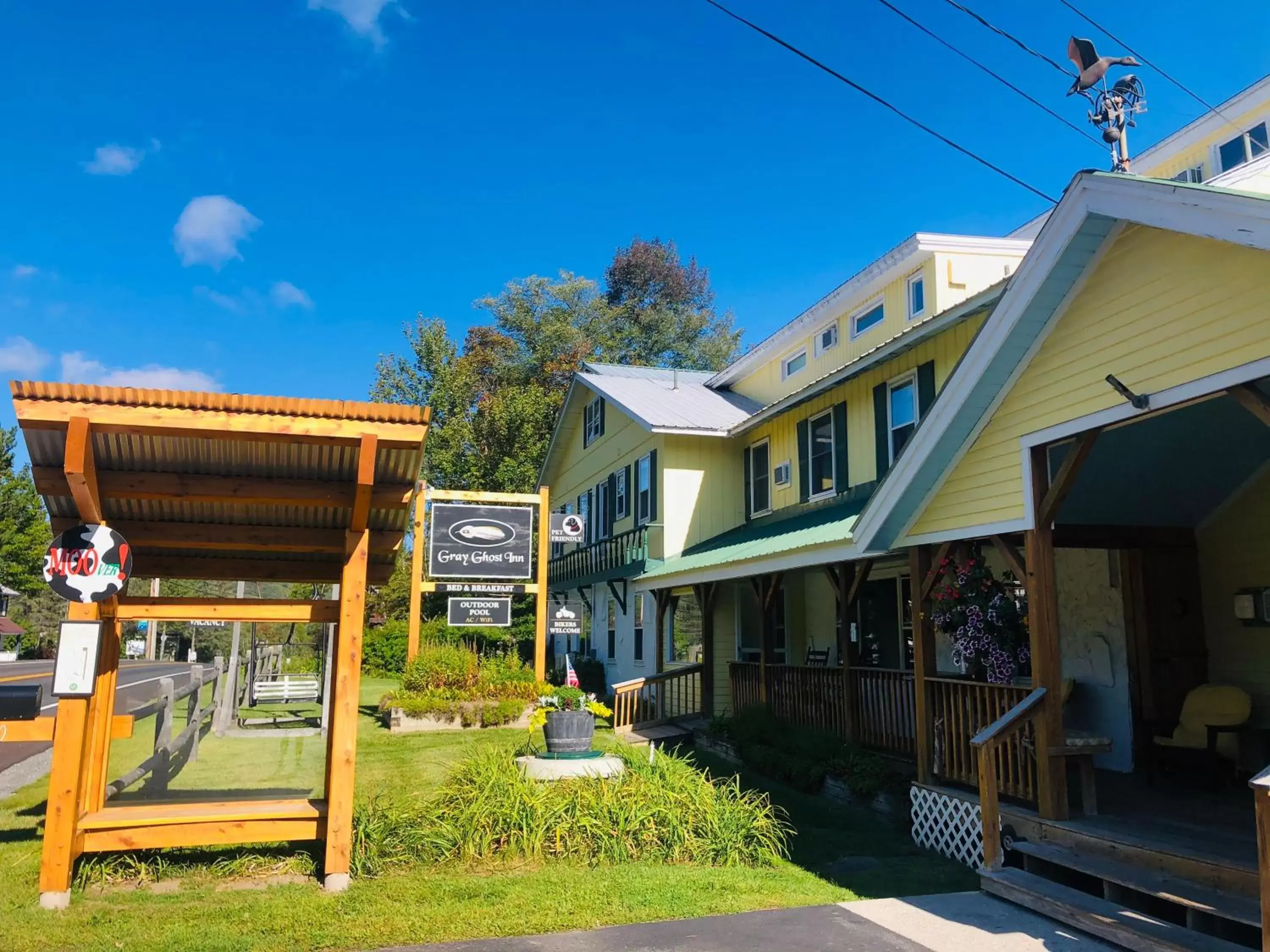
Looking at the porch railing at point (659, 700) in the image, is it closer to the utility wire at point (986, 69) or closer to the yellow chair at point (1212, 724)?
the yellow chair at point (1212, 724)

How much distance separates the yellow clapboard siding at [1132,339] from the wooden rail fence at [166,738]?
7.18 metres

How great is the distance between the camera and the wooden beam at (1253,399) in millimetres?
5250

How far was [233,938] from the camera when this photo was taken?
532cm

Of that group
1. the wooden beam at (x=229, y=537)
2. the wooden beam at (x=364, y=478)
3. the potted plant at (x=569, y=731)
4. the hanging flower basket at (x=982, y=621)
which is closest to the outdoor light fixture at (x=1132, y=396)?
the hanging flower basket at (x=982, y=621)

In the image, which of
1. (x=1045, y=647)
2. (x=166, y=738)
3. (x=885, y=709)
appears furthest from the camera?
(x=885, y=709)

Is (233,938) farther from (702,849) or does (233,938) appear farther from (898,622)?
(898,622)

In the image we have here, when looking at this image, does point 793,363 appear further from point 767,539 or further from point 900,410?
point 900,410

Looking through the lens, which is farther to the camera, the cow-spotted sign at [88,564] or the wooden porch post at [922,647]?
the wooden porch post at [922,647]

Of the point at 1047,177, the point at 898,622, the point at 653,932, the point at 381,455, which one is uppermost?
the point at 1047,177

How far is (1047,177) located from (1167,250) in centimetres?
687

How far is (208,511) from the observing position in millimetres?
7180

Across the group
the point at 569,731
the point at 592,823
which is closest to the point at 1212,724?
the point at 592,823

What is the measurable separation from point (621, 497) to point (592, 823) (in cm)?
1433

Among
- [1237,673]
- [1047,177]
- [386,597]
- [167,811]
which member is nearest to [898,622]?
[1237,673]
